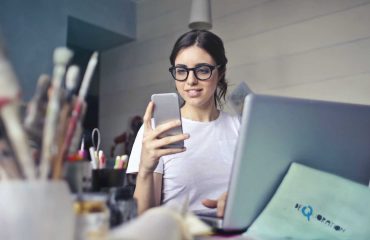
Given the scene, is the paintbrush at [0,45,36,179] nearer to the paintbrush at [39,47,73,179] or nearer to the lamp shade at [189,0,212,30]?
the paintbrush at [39,47,73,179]

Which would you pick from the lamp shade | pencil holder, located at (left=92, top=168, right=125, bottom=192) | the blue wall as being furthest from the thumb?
the blue wall

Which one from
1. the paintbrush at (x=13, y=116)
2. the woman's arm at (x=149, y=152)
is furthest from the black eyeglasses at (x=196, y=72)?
the paintbrush at (x=13, y=116)

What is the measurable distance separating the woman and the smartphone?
0.78ft

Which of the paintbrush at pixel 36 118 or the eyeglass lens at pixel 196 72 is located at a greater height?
the eyeglass lens at pixel 196 72

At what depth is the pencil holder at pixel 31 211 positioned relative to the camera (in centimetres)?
36

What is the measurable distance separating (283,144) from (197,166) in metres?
0.57

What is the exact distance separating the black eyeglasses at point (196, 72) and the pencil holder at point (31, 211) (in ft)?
2.78

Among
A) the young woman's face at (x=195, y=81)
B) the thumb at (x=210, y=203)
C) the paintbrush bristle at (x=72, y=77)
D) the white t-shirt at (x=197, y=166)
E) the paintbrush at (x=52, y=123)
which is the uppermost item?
the young woman's face at (x=195, y=81)

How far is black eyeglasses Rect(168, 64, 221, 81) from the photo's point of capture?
1.19 metres

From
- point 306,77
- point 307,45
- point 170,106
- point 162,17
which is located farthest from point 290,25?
point 170,106

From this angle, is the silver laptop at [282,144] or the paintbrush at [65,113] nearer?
the paintbrush at [65,113]

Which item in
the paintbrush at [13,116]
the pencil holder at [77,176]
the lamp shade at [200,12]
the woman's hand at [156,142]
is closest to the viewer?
the paintbrush at [13,116]

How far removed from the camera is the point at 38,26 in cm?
255

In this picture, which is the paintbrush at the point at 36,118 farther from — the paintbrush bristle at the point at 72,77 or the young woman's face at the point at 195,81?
the young woman's face at the point at 195,81
